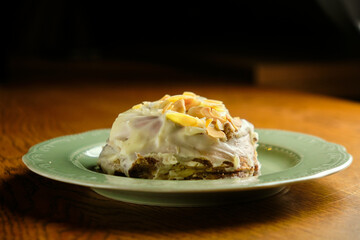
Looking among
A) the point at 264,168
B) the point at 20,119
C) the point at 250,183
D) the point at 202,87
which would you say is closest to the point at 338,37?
the point at 202,87

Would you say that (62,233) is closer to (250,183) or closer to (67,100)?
(250,183)

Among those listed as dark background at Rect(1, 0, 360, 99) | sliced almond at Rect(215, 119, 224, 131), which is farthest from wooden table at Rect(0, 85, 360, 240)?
dark background at Rect(1, 0, 360, 99)

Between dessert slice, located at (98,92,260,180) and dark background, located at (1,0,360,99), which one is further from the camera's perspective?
dark background, located at (1,0,360,99)

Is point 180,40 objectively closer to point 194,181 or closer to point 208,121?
point 208,121

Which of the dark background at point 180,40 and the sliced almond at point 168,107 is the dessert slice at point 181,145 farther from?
the dark background at point 180,40

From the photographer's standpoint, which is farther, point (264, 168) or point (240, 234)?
point (264, 168)

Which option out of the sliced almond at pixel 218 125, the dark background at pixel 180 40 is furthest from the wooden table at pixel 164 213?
the dark background at pixel 180 40

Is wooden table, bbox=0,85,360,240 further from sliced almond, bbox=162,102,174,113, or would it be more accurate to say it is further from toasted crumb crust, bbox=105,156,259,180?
sliced almond, bbox=162,102,174,113
